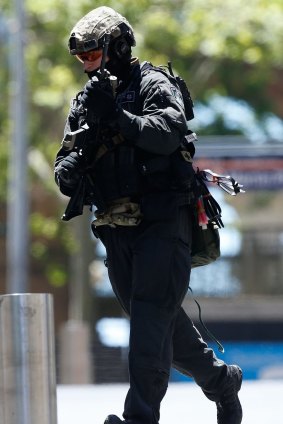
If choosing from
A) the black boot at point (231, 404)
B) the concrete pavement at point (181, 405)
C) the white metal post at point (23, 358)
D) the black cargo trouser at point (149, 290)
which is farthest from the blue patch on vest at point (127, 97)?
the concrete pavement at point (181, 405)

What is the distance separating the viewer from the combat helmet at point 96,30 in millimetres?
5285

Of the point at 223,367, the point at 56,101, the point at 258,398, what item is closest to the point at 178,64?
the point at 56,101

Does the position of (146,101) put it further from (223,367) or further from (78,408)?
(78,408)

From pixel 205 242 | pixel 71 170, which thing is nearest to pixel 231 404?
pixel 205 242

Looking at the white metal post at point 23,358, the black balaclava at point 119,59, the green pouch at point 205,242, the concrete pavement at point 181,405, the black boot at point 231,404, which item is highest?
the black balaclava at point 119,59

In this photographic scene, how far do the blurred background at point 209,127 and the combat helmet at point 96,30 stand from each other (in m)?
14.6

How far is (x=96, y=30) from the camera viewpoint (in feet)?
17.4

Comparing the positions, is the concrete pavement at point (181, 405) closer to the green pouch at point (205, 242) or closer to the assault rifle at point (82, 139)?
the green pouch at point (205, 242)

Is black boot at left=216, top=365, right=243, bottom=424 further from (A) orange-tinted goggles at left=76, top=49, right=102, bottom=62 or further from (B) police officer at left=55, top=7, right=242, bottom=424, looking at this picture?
(A) orange-tinted goggles at left=76, top=49, right=102, bottom=62

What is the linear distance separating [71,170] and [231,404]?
50.7 inches

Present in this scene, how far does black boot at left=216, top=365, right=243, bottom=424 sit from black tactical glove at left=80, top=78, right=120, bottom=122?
1316mm

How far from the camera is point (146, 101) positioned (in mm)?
5273

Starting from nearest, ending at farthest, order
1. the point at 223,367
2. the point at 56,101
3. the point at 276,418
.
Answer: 1. the point at 223,367
2. the point at 276,418
3. the point at 56,101

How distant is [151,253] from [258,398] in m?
2.79
